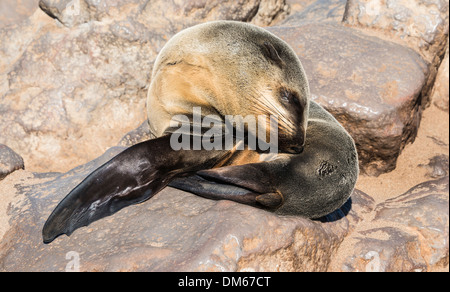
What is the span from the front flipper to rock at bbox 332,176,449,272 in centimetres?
75

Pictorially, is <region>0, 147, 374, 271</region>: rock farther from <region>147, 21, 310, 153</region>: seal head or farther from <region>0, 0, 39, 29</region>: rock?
<region>0, 0, 39, 29</region>: rock

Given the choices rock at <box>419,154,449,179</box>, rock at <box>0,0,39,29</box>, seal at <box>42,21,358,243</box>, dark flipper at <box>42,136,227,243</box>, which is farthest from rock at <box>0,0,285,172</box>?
rock at <box>419,154,449,179</box>

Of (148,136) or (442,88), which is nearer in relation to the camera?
(148,136)

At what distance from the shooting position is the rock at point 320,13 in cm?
674

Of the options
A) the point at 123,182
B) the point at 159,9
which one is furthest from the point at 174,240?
the point at 159,9

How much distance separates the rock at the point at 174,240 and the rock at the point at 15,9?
3392 mm

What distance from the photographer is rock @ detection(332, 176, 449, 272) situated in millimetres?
3529

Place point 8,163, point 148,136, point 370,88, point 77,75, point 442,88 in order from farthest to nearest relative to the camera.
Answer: point 442,88, point 77,75, point 148,136, point 370,88, point 8,163

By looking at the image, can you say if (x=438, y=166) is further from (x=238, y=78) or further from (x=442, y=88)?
(x=238, y=78)

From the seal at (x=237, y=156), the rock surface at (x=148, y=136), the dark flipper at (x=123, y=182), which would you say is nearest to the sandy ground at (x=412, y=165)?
the rock surface at (x=148, y=136)

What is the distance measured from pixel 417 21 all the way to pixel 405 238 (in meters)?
3.26

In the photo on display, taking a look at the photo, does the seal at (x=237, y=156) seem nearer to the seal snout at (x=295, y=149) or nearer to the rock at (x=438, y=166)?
the seal snout at (x=295, y=149)

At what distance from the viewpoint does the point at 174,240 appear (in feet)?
9.99
